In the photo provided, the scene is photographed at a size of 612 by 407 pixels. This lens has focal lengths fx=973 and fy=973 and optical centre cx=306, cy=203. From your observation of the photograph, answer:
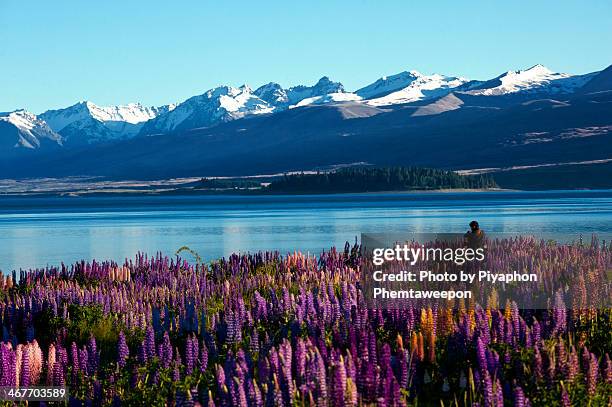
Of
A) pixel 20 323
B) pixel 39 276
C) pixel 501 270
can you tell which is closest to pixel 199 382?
pixel 20 323

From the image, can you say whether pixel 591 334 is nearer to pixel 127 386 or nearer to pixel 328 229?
pixel 127 386

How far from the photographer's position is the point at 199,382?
403 inches

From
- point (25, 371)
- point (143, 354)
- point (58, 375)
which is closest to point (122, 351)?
point (143, 354)

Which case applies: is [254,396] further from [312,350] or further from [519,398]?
[519,398]

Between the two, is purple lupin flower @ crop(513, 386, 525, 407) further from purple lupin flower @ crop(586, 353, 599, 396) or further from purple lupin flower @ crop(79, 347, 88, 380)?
purple lupin flower @ crop(79, 347, 88, 380)

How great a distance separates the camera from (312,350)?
949cm

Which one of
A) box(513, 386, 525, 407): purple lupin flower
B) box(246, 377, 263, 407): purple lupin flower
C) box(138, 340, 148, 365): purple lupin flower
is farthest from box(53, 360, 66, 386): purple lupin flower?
box(513, 386, 525, 407): purple lupin flower

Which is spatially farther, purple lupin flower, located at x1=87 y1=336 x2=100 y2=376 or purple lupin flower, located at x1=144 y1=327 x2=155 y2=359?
purple lupin flower, located at x1=144 y1=327 x2=155 y2=359

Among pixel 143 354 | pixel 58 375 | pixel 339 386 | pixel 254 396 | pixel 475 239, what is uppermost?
pixel 475 239

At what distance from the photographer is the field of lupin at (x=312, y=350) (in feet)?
28.4

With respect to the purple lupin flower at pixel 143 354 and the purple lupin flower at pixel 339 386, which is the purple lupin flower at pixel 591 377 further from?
the purple lupin flower at pixel 143 354

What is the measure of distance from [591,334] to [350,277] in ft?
21.9

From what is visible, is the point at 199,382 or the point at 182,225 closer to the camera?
the point at 199,382

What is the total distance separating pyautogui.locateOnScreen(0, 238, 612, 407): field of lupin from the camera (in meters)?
8.65
